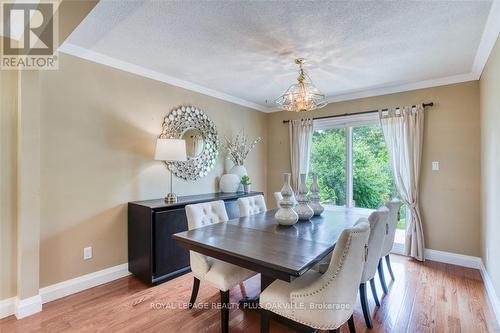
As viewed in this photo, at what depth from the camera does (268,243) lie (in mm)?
1782

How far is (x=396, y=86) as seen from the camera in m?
3.69

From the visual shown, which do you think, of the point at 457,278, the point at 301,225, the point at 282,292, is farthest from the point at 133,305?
the point at 457,278

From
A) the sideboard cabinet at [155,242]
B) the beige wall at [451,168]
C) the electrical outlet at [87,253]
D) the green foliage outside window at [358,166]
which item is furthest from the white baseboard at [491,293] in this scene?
the electrical outlet at [87,253]

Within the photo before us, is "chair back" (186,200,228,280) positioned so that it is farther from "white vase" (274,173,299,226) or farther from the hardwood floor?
"white vase" (274,173,299,226)

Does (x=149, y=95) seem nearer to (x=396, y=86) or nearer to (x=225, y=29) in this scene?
(x=225, y=29)

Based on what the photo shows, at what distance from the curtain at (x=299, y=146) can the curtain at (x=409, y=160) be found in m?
1.32

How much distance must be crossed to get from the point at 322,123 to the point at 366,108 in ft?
2.48

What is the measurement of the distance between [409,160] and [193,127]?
123 inches

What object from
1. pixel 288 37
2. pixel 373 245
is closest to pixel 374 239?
pixel 373 245

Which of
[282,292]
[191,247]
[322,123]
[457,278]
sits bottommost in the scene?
[457,278]

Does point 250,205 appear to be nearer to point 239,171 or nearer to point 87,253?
point 239,171

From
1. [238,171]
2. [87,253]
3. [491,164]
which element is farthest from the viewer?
[238,171]

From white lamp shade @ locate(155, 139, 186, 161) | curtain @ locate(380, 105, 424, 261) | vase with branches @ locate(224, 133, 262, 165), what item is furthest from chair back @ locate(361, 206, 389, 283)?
vase with branches @ locate(224, 133, 262, 165)

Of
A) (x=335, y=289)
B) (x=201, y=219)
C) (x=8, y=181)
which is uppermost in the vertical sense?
(x=8, y=181)
